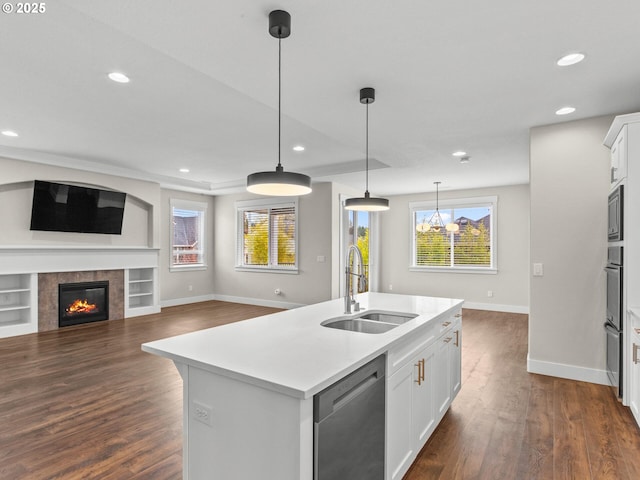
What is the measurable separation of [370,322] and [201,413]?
4.27ft

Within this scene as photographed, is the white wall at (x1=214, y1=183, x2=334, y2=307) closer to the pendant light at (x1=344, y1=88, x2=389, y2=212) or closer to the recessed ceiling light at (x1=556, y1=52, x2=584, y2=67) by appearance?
the pendant light at (x1=344, y1=88, x2=389, y2=212)

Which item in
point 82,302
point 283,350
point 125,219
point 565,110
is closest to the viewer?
point 283,350

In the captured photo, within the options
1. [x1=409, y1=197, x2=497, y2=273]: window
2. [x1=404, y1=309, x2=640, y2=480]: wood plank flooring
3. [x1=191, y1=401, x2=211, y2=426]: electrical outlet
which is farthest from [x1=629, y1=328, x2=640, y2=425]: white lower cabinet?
[x1=409, y1=197, x2=497, y2=273]: window

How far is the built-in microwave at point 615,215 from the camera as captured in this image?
2900mm

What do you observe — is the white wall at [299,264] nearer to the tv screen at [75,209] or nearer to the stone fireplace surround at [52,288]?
the tv screen at [75,209]

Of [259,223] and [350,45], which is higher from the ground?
[350,45]

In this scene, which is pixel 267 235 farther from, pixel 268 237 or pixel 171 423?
pixel 171 423

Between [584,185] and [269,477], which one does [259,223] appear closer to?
[584,185]

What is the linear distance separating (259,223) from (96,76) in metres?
5.48

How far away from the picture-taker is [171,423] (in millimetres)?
2680

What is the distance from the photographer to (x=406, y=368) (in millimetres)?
1967

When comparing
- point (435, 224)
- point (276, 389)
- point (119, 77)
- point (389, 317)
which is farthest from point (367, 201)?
point (435, 224)

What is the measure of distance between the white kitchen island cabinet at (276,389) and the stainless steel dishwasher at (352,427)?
0.04 m

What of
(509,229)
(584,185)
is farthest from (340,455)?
(509,229)
